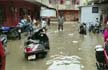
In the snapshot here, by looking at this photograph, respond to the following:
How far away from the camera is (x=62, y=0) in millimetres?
87875

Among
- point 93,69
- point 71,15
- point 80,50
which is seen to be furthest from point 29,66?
point 71,15

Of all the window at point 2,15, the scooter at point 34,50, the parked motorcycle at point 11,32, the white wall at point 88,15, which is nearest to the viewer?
the scooter at point 34,50

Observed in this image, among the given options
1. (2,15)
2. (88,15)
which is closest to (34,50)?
(2,15)

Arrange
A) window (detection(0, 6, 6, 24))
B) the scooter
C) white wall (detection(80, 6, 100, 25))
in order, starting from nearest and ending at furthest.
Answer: the scooter, window (detection(0, 6, 6, 24)), white wall (detection(80, 6, 100, 25))

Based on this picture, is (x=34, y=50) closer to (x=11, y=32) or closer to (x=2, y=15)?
(x=11, y=32)

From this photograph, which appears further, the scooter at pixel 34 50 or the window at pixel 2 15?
the window at pixel 2 15

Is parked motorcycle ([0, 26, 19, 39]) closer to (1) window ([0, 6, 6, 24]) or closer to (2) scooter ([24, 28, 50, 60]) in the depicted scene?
(1) window ([0, 6, 6, 24])

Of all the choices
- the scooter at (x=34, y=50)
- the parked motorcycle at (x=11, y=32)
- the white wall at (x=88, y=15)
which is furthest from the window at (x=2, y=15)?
the white wall at (x=88, y=15)

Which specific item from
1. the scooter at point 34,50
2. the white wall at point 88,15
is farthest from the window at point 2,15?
the white wall at point 88,15

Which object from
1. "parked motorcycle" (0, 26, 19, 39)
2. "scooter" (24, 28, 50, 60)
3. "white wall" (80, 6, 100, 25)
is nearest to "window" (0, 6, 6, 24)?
"parked motorcycle" (0, 26, 19, 39)

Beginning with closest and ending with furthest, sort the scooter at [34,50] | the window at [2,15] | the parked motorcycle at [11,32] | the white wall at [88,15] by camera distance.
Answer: the scooter at [34,50] → the parked motorcycle at [11,32] → the window at [2,15] → the white wall at [88,15]

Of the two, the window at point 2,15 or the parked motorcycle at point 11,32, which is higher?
the window at point 2,15

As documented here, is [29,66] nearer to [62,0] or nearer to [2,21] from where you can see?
[2,21]

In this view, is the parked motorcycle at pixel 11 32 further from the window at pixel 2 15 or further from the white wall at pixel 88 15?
the white wall at pixel 88 15
